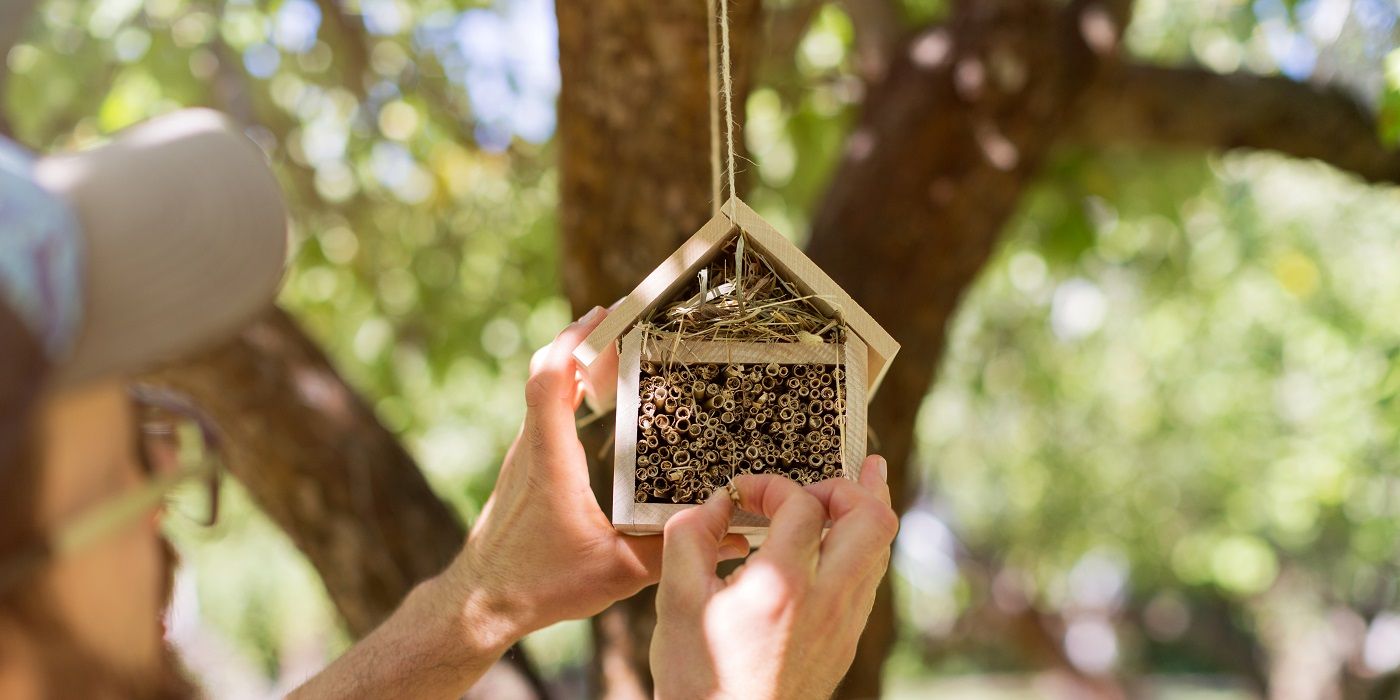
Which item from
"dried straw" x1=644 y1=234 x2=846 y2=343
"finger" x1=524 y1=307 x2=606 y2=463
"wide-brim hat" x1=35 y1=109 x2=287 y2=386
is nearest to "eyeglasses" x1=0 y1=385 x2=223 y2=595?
"wide-brim hat" x1=35 y1=109 x2=287 y2=386

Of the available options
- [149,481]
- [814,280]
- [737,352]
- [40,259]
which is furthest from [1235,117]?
[40,259]

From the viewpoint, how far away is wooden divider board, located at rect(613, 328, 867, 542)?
1.57m

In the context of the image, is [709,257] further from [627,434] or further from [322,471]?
[322,471]

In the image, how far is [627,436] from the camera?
5.24 ft

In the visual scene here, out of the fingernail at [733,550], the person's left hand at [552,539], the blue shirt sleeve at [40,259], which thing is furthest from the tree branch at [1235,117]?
the blue shirt sleeve at [40,259]

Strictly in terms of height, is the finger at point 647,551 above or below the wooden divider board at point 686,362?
below

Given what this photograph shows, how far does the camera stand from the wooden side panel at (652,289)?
1.59 metres

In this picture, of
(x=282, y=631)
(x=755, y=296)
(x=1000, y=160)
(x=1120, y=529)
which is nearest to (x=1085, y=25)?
(x=1000, y=160)

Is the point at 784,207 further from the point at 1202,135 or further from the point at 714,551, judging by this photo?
the point at 714,551

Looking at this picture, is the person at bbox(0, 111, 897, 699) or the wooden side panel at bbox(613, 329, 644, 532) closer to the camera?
the person at bbox(0, 111, 897, 699)

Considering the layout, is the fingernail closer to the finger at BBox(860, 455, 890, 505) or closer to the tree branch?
the finger at BBox(860, 455, 890, 505)

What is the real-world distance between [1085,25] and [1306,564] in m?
16.6

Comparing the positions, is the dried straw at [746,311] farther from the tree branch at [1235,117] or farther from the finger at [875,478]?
the tree branch at [1235,117]

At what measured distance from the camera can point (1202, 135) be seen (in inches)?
140
